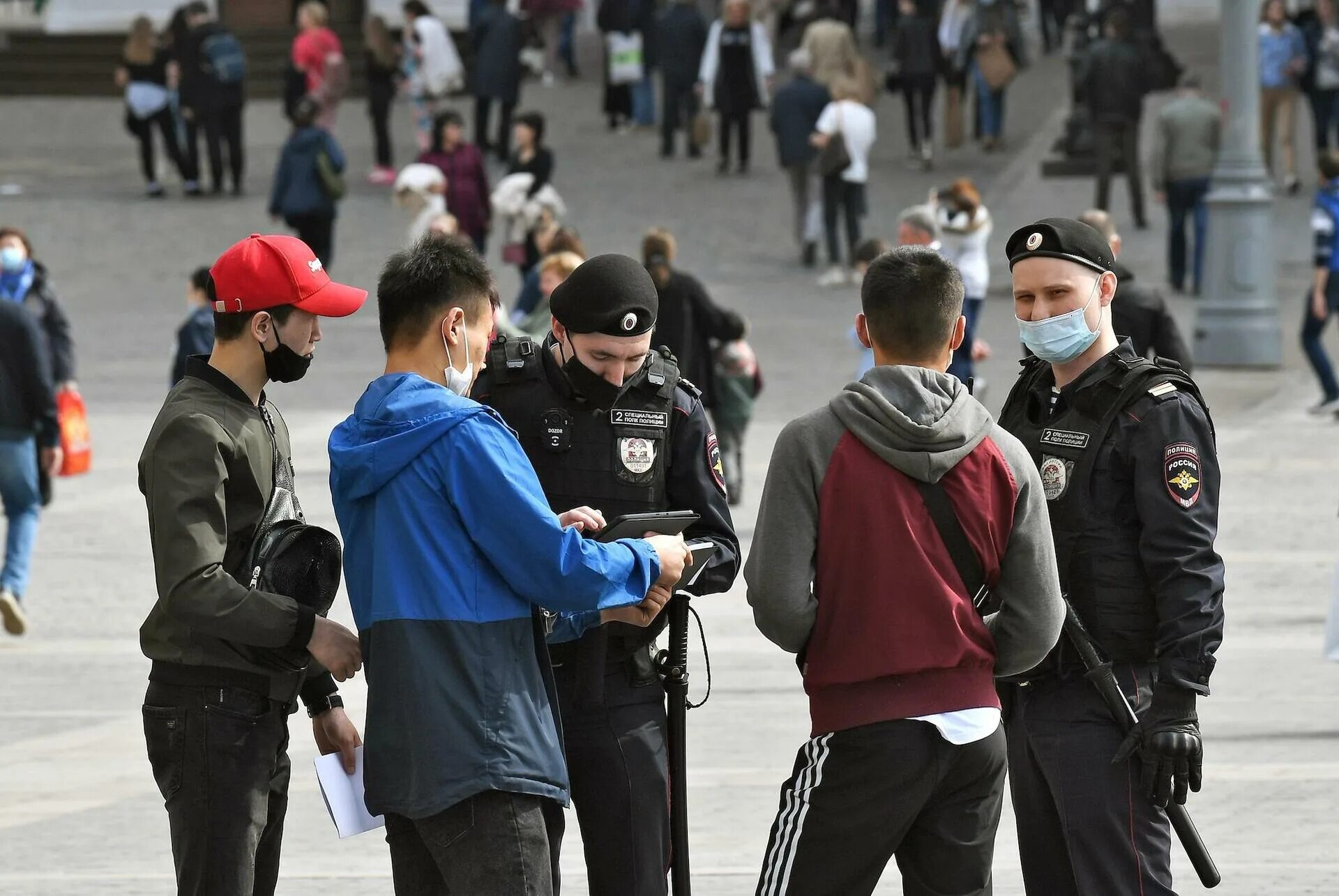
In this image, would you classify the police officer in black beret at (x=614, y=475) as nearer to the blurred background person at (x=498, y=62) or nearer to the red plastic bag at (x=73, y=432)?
the red plastic bag at (x=73, y=432)

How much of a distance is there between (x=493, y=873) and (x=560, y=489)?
108 centimetres

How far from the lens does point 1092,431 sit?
4812mm

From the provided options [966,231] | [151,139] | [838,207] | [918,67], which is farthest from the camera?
[151,139]

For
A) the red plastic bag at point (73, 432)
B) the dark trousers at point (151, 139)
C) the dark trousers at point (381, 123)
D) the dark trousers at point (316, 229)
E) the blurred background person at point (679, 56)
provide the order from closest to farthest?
the red plastic bag at point (73, 432), the dark trousers at point (316, 229), the blurred background person at point (679, 56), the dark trousers at point (151, 139), the dark trousers at point (381, 123)

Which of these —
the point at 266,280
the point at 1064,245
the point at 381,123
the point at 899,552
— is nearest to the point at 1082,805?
the point at 899,552

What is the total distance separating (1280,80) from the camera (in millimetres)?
23453

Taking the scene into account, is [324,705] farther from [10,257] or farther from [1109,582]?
[10,257]

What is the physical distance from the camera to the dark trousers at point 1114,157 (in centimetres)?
2178

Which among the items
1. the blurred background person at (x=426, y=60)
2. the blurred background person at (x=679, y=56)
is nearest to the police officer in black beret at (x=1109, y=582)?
the blurred background person at (x=679, y=56)

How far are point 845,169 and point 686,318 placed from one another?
8998 millimetres

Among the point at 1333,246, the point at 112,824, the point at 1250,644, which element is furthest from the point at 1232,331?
the point at 112,824

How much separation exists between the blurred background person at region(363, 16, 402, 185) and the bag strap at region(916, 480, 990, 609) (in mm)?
21743

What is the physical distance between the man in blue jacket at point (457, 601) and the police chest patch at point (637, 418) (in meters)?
0.67

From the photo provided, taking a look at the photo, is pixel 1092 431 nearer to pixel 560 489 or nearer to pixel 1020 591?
pixel 1020 591
